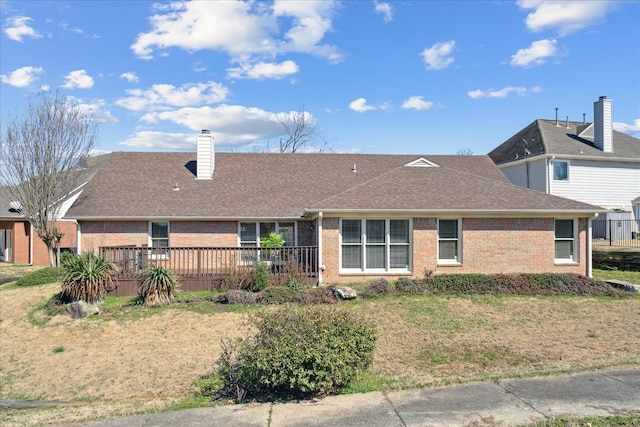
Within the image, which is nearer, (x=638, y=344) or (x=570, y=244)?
(x=638, y=344)

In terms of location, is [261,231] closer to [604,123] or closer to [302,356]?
→ [302,356]

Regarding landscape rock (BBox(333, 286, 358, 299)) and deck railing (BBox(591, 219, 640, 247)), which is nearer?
landscape rock (BBox(333, 286, 358, 299))

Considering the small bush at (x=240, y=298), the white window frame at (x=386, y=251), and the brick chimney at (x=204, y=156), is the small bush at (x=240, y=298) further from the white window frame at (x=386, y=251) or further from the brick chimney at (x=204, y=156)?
the brick chimney at (x=204, y=156)

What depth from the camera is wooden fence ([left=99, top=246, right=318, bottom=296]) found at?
16047mm

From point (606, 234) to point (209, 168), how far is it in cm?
2325

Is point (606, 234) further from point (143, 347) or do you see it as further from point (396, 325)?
point (143, 347)

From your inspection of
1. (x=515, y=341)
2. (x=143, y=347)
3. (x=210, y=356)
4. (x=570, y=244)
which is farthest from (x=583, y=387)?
(x=570, y=244)

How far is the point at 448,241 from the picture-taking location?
17016 millimetres

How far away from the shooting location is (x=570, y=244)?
17.4 metres

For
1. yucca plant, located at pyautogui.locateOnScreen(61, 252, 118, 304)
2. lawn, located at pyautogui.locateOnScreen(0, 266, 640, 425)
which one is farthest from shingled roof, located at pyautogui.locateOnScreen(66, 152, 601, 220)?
yucca plant, located at pyautogui.locateOnScreen(61, 252, 118, 304)

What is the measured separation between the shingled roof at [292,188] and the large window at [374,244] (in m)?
0.81

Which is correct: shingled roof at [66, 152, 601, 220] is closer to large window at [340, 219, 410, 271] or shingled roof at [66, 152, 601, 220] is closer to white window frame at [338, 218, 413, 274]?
white window frame at [338, 218, 413, 274]

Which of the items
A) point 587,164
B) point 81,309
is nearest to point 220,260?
point 81,309

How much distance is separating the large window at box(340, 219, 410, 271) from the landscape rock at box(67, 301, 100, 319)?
320 inches
